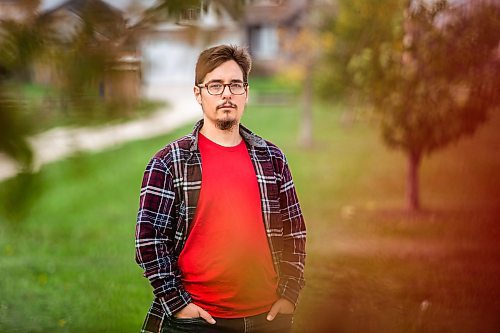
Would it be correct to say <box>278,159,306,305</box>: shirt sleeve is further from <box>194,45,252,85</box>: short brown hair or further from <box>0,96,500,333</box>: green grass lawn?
<box>194,45,252,85</box>: short brown hair

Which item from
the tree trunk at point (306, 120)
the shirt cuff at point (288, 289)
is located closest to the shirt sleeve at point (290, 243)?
the shirt cuff at point (288, 289)

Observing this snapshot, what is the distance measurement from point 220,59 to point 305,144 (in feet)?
18.2

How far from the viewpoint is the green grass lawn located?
191 centimetres

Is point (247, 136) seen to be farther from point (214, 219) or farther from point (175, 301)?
point (175, 301)

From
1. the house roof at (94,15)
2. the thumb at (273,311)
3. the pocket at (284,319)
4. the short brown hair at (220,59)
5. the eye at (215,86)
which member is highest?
the house roof at (94,15)

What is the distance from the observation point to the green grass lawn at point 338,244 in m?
1.91

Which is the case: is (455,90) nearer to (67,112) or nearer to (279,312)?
(279,312)

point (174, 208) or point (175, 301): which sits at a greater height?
point (174, 208)

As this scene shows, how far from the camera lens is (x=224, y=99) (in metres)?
1.46

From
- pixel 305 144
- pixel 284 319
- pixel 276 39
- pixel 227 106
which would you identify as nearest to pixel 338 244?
pixel 276 39

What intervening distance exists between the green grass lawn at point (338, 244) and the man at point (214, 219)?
13 cm

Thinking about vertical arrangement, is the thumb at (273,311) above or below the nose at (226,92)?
below

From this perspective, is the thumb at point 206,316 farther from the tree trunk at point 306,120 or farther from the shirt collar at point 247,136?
the tree trunk at point 306,120

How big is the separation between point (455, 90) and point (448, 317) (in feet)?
2.72
